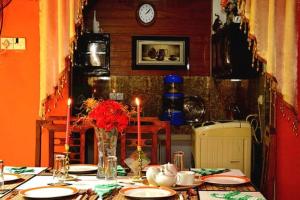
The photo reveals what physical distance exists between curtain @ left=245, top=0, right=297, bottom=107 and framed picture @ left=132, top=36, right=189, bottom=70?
294 centimetres

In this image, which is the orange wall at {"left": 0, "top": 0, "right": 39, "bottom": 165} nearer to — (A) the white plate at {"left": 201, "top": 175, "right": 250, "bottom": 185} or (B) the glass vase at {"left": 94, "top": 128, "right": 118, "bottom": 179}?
(B) the glass vase at {"left": 94, "top": 128, "right": 118, "bottom": 179}

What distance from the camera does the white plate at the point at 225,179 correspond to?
2429 mm

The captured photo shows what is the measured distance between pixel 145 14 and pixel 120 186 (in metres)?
4.47

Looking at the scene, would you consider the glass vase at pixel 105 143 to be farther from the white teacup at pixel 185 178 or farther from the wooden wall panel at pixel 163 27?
the wooden wall panel at pixel 163 27

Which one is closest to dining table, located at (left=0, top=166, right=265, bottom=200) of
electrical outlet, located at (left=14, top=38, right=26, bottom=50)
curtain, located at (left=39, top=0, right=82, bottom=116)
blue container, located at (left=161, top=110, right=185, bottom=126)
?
curtain, located at (left=39, top=0, right=82, bottom=116)

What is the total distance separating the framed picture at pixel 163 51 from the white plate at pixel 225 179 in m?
4.10

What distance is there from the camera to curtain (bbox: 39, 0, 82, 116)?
3910 mm

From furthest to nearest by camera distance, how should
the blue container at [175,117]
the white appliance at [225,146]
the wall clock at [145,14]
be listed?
the wall clock at [145,14] → the blue container at [175,117] → the white appliance at [225,146]

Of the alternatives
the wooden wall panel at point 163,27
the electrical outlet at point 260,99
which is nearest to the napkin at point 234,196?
the electrical outlet at point 260,99

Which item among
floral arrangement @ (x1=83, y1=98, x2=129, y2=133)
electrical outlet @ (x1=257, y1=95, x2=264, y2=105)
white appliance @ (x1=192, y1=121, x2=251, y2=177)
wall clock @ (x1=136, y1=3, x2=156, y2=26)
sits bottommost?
white appliance @ (x1=192, y1=121, x2=251, y2=177)

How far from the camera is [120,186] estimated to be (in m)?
2.35

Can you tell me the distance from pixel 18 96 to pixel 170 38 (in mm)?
2853

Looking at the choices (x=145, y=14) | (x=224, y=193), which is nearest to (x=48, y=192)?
(x=224, y=193)

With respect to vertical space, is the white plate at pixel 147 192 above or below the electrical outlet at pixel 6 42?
below
